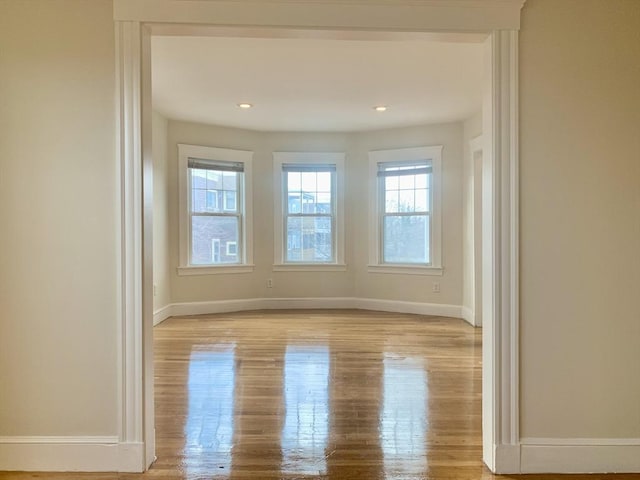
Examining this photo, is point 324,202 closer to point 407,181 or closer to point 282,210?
point 282,210

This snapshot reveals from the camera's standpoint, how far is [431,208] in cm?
638

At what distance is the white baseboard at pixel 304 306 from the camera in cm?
627

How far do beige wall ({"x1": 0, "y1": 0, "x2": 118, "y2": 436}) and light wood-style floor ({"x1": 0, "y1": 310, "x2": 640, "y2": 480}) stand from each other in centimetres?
39

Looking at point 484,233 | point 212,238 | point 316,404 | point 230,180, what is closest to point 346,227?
point 230,180

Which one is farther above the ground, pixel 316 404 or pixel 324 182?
pixel 324 182

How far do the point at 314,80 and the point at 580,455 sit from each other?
11.5 feet

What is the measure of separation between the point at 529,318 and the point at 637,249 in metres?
0.63

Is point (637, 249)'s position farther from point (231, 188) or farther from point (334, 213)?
point (231, 188)

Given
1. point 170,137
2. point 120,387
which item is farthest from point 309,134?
point 120,387

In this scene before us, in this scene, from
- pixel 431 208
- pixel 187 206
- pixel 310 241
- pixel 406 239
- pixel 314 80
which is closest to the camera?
pixel 314 80

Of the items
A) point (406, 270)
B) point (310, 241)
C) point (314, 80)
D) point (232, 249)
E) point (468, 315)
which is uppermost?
point (314, 80)

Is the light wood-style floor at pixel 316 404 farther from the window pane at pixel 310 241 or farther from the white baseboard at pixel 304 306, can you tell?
the window pane at pixel 310 241

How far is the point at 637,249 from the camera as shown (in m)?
2.31

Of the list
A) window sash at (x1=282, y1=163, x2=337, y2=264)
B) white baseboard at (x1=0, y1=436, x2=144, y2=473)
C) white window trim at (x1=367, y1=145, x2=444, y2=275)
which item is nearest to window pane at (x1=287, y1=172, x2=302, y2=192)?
window sash at (x1=282, y1=163, x2=337, y2=264)
